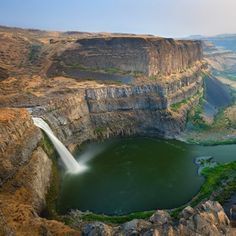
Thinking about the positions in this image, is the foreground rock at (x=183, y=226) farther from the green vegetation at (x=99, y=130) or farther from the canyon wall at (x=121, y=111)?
the green vegetation at (x=99, y=130)

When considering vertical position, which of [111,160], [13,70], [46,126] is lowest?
[111,160]

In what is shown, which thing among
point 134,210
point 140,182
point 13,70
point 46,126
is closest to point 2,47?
point 13,70

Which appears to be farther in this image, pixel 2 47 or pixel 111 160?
pixel 2 47

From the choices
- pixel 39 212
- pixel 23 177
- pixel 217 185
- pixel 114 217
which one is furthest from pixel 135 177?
pixel 23 177

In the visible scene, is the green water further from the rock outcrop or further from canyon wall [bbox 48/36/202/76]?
canyon wall [bbox 48/36/202/76]

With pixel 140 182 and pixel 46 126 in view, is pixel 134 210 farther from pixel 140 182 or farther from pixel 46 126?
pixel 46 126

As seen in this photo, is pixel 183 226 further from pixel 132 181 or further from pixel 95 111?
pixel 95 111

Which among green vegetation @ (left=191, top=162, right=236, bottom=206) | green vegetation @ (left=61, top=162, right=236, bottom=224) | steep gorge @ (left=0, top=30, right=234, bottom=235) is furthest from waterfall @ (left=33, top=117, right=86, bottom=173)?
green vegetation @ (left=191, top=162, right=236, bottom=206)
